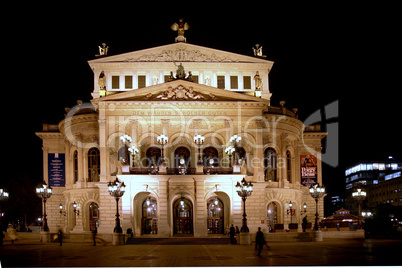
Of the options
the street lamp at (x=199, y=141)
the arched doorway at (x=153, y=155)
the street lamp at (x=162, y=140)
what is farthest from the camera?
the arched doorway at (x=153, y=155)

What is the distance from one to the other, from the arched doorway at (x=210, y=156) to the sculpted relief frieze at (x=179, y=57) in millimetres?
11157

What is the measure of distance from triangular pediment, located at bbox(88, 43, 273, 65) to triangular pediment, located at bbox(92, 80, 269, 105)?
679 cm

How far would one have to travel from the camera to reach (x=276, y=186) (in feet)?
221

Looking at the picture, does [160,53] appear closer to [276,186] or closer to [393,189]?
[276,186]

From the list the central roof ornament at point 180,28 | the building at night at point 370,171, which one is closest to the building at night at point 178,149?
the central roof ornament at point 180,28

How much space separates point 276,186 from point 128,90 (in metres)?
20.1

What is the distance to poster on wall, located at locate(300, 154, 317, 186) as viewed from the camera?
7062 centimetres

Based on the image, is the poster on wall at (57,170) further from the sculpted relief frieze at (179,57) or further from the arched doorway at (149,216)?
the sculpted relief frieze at (179,57)

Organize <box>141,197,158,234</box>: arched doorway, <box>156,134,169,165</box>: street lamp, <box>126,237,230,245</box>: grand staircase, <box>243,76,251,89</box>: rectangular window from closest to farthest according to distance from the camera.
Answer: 1. <box>126,237,230,245</box>: grand staircase
2. <box>156,134,169,165</box>: street lamp
3. <box>141,197,158,234</box>: arched doorway
4. <box>243,76,251,89</box>: rectangular window

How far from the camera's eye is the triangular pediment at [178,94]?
6188cm

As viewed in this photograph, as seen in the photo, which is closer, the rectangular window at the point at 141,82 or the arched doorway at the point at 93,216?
the arched doorway at the point at 93,216

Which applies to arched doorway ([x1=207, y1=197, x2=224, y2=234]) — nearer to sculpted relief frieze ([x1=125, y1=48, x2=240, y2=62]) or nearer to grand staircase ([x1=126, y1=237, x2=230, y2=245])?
grand staircase ([x1=126, y1=237, x2=230, y2=245])

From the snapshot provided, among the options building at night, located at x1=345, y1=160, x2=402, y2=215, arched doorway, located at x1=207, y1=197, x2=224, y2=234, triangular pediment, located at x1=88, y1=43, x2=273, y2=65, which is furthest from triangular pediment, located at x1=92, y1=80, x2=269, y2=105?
building at night, located at x1=345, y1=160, x2=402, y2=215

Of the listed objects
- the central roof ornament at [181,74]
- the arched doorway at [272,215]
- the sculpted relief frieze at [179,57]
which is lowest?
the arched doorway at [272,215]
